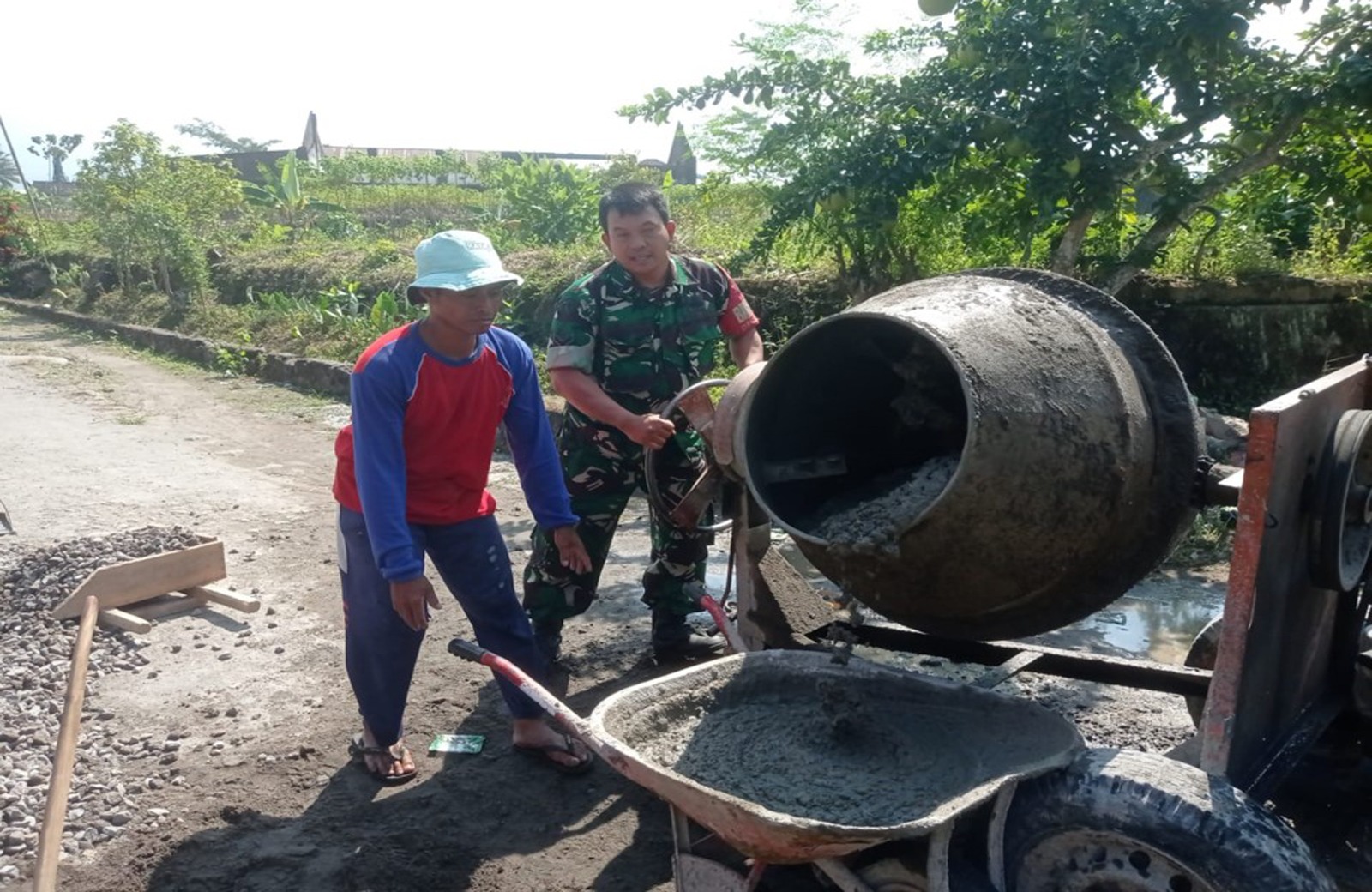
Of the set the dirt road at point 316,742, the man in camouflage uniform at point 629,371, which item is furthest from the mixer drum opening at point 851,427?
the dirt road at point 316,742

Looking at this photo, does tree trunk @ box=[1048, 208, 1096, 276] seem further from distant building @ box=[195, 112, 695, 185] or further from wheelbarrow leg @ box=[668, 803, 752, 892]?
distant building @ box=[195, 112, 695, 185]

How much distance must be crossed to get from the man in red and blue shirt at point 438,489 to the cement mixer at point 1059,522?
0.83 metres

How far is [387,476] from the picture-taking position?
130 inches

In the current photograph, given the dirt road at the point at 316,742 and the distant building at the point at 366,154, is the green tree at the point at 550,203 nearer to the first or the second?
the distant building at the point at 366,154

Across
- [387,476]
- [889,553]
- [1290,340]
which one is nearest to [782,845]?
[889,553]

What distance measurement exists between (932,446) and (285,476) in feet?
19.8

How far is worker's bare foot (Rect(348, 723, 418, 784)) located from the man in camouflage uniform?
2.69 ft

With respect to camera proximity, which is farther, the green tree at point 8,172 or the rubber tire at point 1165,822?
the green tree at point 8,172

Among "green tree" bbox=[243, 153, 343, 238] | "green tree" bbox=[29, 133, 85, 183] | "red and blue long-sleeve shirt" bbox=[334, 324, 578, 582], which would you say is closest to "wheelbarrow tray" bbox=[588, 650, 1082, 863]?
"red and blue long-sleeve shirt" bbox=[334, 324, 578, 582]

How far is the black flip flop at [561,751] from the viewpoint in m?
3.76

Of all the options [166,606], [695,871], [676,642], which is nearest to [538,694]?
[695,871]

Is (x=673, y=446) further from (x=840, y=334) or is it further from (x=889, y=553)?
(x=889, y=553)

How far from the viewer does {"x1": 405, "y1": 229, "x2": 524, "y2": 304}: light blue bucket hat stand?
327cm

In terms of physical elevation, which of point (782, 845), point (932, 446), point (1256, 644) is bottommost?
point (782, 845)
